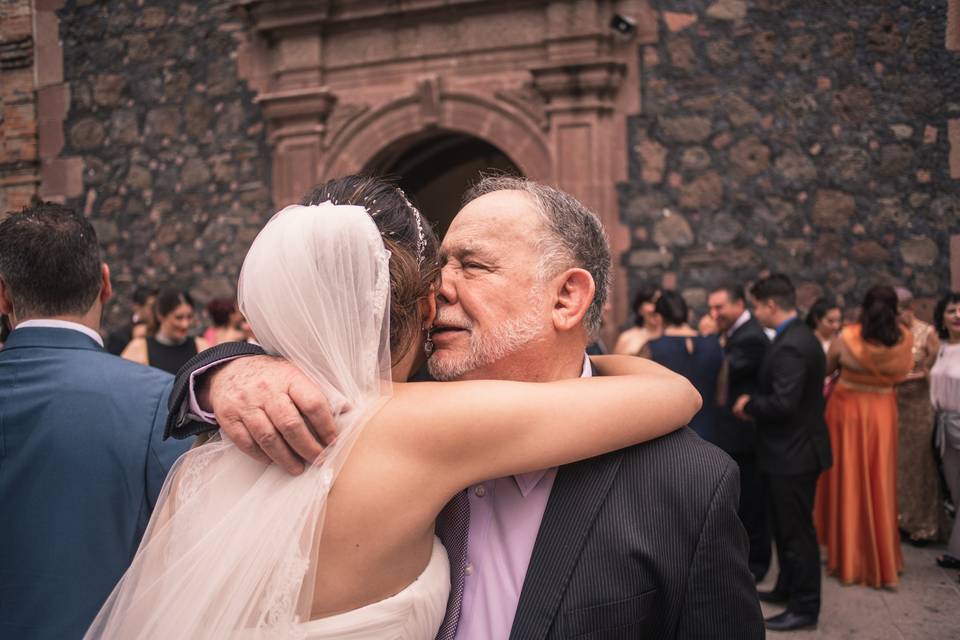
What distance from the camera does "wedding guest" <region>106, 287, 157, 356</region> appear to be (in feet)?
20.7

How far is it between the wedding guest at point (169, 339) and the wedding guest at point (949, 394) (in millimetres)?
5328

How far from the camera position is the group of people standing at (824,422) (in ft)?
14.9

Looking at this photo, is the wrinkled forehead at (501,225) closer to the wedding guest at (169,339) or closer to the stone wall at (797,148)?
the wedding guest at (169,339)

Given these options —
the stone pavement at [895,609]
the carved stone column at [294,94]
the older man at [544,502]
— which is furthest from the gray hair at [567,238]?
the carved stone column at [294,94]

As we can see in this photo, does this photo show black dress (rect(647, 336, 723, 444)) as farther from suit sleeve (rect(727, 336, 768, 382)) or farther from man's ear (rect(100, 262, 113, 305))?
man's ear (rect(100, 262, 113, 305))

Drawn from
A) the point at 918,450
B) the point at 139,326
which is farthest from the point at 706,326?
the point at 139,326

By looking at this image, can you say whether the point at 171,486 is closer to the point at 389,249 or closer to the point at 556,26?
the point at 389,249

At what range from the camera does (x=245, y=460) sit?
4.39 ft

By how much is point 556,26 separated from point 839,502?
4.62m

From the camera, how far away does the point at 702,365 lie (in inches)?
208

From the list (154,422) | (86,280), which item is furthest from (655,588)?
(86,280)

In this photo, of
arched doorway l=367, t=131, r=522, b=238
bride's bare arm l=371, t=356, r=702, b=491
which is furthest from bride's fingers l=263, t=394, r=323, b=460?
arched doorway l=367, t=131, r=522, b=238

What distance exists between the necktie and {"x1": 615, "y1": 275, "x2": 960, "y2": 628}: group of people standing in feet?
11.3

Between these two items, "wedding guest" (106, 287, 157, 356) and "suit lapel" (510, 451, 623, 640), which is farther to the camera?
"wedding guest" (106, 287, 157, 356)
